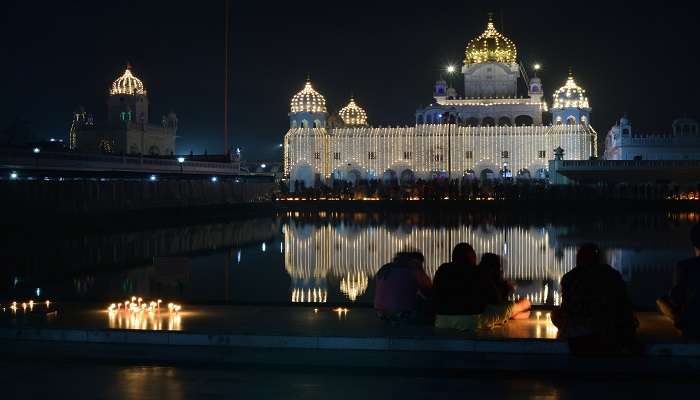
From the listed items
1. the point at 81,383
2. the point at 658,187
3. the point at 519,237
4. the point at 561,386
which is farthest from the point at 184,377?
the point at 658,187

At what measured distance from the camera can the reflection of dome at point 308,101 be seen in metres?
67.4

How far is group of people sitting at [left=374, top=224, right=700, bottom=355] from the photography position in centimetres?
725

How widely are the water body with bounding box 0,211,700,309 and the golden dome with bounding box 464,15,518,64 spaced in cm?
3539

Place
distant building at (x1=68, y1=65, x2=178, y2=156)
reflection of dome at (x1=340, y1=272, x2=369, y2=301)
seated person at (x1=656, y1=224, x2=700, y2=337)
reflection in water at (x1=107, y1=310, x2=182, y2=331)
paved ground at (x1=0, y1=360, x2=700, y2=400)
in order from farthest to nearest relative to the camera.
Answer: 1. distant building at (x1=68, y1=65, x2=178, y2=156)
2. reflection of dome at (x1=340, y1=272, x2=369, y2=301)
3. reflection in water at (x1=107, y1=310, x2=182, y2=331)
4. seated person at (x1=656, y1=224, x2=700, y2=337)
5. paved ground at (x1=0, y1=360, x2=700, y2=400)

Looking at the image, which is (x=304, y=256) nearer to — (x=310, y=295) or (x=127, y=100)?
(x=310, y=295)

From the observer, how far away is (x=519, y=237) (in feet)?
81.0

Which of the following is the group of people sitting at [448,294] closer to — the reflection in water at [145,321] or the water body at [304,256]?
the reflection in water at [145,321]

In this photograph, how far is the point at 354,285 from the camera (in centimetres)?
1428

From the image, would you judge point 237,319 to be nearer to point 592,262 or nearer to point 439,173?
point 592,262

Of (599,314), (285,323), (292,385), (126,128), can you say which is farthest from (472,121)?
(292,385)

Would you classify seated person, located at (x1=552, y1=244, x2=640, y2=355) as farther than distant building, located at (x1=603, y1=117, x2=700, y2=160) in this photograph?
No

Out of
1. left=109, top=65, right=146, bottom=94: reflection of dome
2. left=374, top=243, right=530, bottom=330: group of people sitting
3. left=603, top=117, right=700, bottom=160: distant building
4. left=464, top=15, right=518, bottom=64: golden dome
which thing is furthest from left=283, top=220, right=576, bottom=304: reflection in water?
left=109, top=65, right=146, bottom=94: reflection of dome

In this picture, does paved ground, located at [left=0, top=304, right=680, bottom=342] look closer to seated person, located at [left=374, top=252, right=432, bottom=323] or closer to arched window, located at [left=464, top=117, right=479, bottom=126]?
seated person, located at [left=374, top=252, right=432, bottom=323]

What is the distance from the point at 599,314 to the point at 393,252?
13314 millimetres
